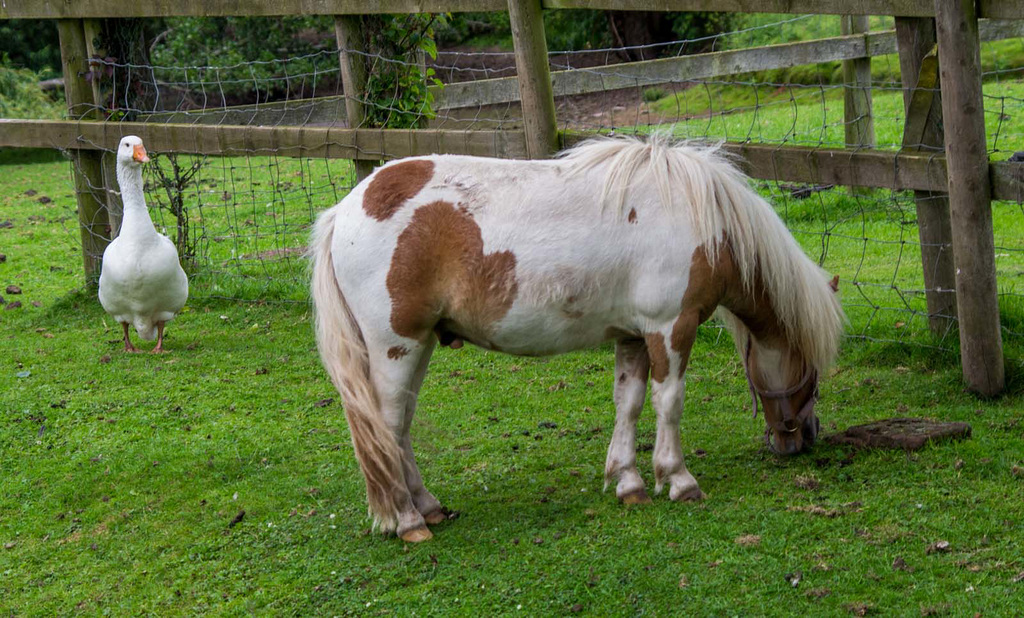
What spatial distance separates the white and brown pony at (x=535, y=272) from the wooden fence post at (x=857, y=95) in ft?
16.4

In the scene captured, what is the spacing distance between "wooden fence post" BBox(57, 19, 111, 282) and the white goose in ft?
4.71

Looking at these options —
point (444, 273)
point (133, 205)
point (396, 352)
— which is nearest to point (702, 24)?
point (133, 205)


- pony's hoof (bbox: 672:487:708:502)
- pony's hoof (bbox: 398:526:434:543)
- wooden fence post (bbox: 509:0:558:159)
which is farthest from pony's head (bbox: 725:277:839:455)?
wooden fence post (bbox: 509:0:558:159)

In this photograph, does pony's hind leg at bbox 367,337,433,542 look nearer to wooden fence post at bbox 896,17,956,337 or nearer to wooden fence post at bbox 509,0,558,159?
wooden fence post at bbox 509,0,558,159

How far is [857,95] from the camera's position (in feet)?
29.6

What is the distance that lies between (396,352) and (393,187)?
0.65m

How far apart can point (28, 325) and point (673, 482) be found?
232 inches

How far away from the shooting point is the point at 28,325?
8.07m

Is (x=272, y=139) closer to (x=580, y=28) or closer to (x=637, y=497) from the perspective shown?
(x=637, y=497)

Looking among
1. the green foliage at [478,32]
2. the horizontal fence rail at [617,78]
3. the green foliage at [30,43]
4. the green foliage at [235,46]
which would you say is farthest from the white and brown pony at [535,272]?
the green foliage at [30,43]

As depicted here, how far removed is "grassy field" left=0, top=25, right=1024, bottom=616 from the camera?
3.57 metres

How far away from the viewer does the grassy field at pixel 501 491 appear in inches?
141

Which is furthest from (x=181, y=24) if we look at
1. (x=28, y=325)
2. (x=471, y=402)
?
(x=471, y=402)

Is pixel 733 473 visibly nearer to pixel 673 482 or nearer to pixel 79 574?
pixel 673 482
